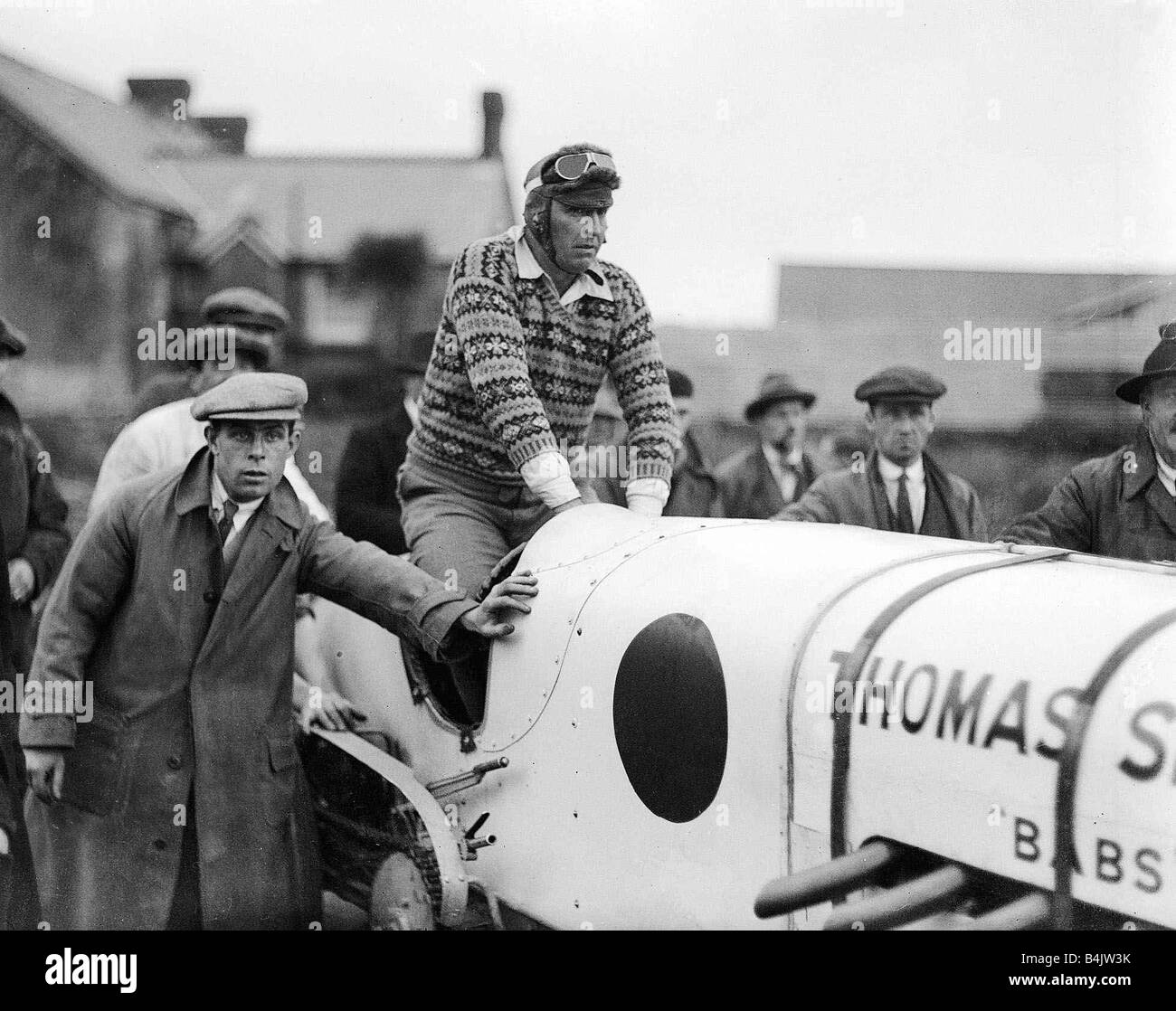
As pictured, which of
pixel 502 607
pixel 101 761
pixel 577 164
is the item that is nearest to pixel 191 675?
pixel 101 761

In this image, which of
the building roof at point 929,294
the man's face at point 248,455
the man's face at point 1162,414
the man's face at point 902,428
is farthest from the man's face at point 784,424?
the man's face at point 248,455

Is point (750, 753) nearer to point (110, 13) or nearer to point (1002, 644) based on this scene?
point (1002, 644)

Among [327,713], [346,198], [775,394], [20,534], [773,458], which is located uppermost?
[346,198]

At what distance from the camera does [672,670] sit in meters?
2.50

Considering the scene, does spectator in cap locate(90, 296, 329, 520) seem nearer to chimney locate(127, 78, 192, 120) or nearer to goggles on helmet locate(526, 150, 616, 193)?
chimney locate(127, 78, 192, 120)

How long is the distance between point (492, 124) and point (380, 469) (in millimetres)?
1067

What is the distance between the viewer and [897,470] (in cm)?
402

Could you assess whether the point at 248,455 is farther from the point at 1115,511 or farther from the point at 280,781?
the point at 1115,511

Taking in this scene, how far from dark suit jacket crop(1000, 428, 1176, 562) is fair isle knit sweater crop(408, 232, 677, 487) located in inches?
38.3

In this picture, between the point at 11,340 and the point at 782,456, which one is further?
the point at 782,456

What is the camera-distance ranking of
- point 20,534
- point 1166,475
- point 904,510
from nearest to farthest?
point 1166,475
point 20,534
point 904,510

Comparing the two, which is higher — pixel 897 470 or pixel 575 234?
pixel 575 234

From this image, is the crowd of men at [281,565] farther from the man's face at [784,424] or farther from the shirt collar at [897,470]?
the man's face at [784,424]

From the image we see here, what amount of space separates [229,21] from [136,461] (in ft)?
3.66
